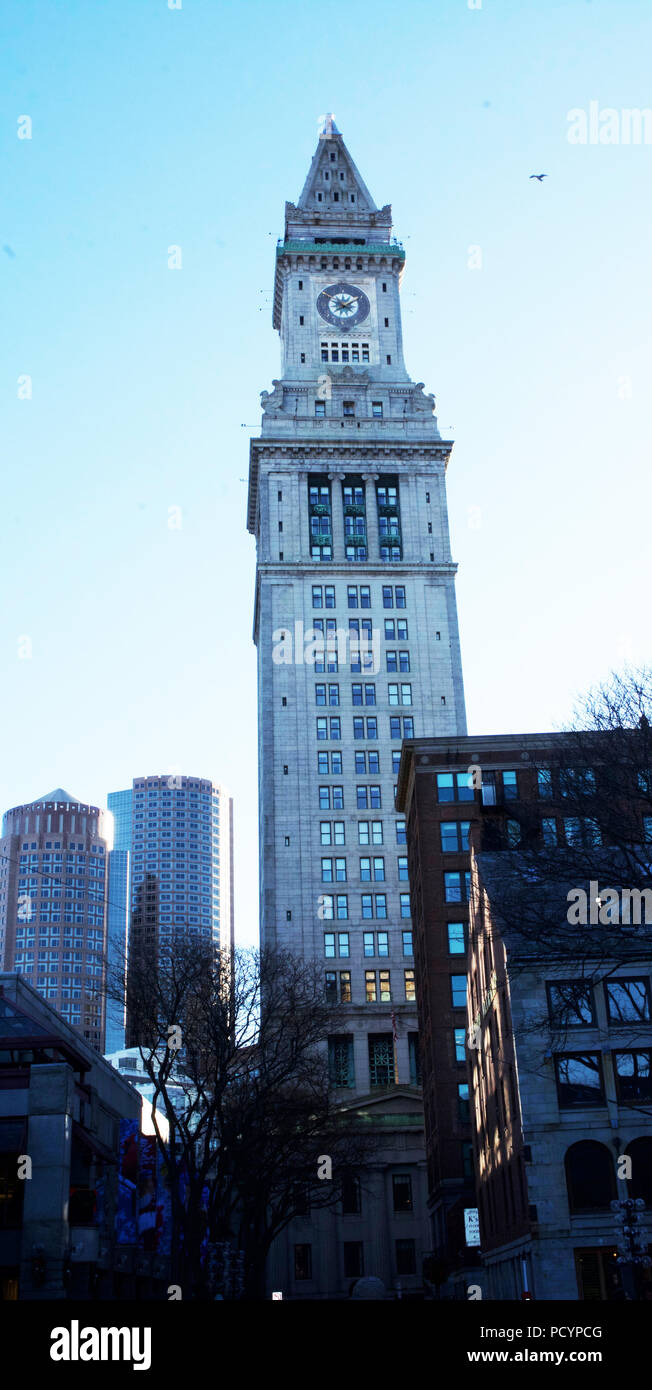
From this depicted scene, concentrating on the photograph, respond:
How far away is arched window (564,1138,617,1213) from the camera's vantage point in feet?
128

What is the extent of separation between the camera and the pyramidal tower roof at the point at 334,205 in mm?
126062

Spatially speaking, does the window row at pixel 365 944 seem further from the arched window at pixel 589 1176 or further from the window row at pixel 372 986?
the arched window at pixel 589 1176

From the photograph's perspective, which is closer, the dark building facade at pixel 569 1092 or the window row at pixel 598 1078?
the dark building facade at pixel 569 1092

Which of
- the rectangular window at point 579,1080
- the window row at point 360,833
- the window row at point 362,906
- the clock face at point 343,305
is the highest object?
the clock face at point 343,305

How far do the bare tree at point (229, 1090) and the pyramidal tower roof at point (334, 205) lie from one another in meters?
86.3

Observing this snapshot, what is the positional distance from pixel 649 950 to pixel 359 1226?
5368 centimetres

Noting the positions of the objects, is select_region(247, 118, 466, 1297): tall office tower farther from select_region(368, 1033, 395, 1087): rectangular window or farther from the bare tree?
the bare tree

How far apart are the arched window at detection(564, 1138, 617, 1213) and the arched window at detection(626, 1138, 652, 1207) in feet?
1.95

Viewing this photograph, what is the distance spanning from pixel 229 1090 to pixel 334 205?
318ft

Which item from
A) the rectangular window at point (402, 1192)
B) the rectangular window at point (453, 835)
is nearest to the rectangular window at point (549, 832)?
the rectangular window at point (453, 835)
